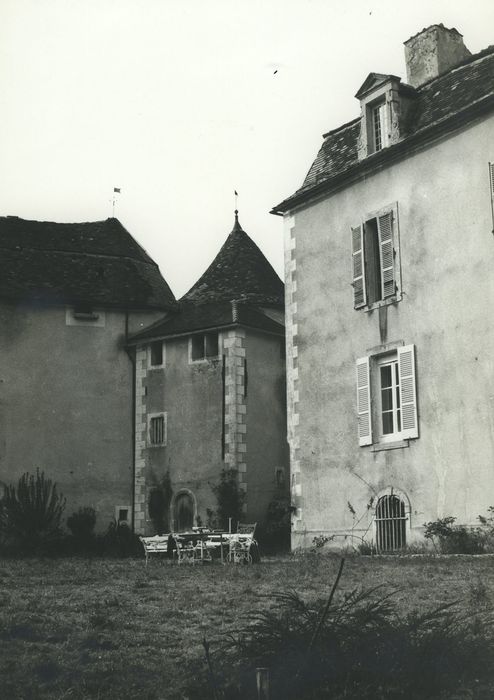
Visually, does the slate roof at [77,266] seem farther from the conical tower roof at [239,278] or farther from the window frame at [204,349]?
the window frame at [204,349]

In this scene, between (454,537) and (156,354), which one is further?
(156,354)

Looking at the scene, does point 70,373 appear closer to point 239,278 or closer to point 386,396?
point 239,278

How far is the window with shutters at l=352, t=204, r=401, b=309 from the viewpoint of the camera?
1616 centimetres

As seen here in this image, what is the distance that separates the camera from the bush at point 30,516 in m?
21.2

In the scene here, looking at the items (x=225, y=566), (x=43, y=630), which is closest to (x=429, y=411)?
(x=225, y=566)

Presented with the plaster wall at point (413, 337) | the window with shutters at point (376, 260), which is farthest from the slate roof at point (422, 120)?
the window with shutters at point (376, 260)

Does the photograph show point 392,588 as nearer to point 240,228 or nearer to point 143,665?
point 143,665

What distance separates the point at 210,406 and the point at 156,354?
2.56m

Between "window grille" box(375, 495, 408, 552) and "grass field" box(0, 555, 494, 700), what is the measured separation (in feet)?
5.24

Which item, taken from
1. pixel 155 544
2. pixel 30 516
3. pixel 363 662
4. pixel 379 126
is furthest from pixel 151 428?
pixel 363 662

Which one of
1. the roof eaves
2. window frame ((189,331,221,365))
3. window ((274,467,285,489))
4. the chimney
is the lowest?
window ((274,467,285,489))

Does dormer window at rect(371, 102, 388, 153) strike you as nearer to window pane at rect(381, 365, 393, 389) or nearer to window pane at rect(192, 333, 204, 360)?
window pane at rect(381, 365, 393, 389)

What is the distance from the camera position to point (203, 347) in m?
24.3

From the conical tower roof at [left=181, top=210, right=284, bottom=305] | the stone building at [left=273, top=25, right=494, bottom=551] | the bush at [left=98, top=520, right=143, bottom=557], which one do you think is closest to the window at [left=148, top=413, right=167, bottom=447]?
the bush at [left=98, top=520, right=143, bottom=557]
